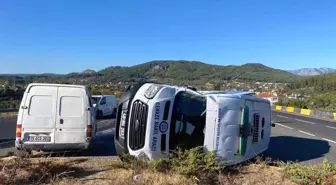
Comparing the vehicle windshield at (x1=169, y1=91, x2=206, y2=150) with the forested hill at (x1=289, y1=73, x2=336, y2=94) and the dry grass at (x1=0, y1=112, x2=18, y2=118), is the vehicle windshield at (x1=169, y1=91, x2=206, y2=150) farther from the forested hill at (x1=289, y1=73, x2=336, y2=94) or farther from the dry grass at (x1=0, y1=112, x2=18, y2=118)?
the forested hill at (x1=289, y1=73, x2=336, y2=94)

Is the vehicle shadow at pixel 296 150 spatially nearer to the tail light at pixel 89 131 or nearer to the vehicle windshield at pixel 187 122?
the vehicle windshield at pixel 187 122

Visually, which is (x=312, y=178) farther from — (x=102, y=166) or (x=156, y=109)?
(x=102, y=166)

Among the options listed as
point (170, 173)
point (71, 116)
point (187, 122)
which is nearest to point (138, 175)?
point (170, 173)

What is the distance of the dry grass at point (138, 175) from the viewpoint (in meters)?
4.71

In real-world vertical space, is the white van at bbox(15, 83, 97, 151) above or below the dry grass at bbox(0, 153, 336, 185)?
above

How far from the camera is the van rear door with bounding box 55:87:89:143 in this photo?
7.72 meters

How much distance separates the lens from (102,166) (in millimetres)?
6461

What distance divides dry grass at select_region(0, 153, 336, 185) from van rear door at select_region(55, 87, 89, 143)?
1.50 m

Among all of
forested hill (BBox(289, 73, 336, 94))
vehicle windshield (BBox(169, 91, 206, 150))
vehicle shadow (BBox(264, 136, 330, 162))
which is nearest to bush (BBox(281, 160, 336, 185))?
vehicle windshield (BBox(169, 91, 206, 150))

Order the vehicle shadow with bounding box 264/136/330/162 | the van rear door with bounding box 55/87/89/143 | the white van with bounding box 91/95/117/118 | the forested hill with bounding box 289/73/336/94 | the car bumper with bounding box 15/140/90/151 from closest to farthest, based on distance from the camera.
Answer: the car bumper with bounding box 15/140/90/151 < the van rear door with bounding box 55/87/89/143 < the vehicle shadow with bounding box 264/136/330/162 < the white van with bounding box 91/95/117/118 < the forested hill with bounding box 289/73/336/94

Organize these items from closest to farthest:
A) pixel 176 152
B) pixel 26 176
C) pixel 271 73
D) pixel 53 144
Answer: pixel 26 176 < pixel 176 152 < pixel 53 144 < pixel 271 73

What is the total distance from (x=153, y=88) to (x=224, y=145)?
1.82 m

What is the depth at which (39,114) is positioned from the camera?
25.1 ft

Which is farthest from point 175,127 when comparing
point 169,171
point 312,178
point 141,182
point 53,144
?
point 53,144
